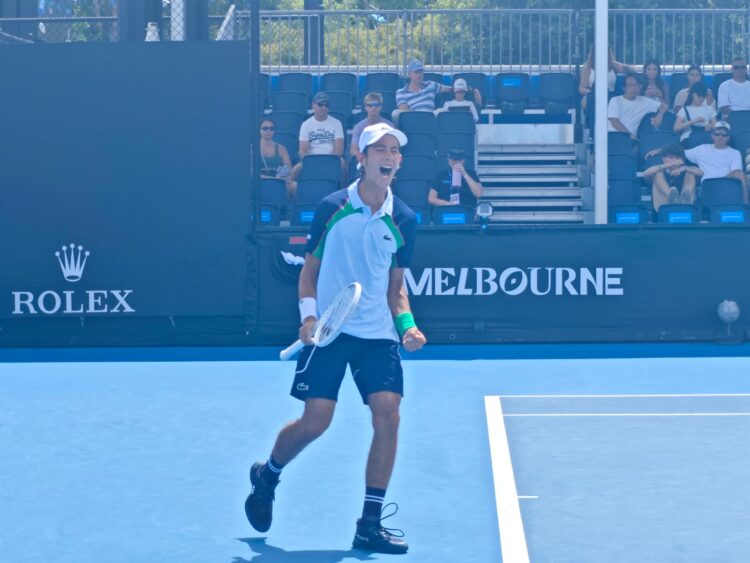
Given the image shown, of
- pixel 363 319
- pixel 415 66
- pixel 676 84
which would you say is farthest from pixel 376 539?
pixel 676 84

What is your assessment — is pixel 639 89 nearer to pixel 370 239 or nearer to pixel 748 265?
pixel 748 265

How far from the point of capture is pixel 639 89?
1789 centimetres

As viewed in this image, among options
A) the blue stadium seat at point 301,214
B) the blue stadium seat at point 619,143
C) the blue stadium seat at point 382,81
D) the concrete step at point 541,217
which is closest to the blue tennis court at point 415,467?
the blue stadium seat at point 301,214

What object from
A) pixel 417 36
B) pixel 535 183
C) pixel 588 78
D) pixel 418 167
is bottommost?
pixel 535 183

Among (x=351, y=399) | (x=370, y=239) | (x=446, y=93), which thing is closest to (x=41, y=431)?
(x=351, y=399)

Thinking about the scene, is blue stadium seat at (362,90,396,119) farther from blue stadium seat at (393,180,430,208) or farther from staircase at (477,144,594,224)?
blue stadium seat at (393,180,430,208)

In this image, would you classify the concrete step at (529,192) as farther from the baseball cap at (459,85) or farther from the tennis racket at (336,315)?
the tennis racket at (336,315)

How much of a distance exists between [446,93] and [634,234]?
4988mm

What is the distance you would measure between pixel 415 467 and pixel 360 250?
2.07m

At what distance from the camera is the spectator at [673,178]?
15.4 meters

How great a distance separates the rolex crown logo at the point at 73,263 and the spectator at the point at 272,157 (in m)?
2.50

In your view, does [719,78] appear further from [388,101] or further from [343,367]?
[343,367]

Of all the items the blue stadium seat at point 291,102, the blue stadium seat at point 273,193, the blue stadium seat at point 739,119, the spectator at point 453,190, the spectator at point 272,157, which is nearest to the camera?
the blue stadium seat at point 273,193

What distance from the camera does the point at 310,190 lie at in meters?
14.9
